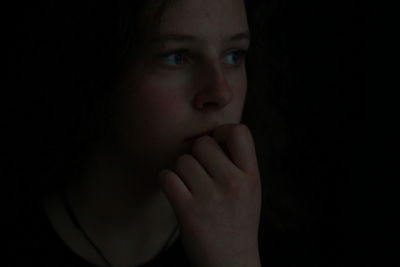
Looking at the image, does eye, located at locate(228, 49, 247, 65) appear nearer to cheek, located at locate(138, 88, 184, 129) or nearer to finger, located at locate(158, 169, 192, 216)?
cheek, located at locate(138, 88, 184, 129)

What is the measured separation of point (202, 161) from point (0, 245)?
A: 0.55m

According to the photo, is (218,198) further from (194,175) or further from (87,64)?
(87,64)

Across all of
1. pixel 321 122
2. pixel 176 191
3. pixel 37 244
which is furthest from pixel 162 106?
pixel 321 122

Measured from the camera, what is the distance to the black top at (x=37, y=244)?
1.07 meters

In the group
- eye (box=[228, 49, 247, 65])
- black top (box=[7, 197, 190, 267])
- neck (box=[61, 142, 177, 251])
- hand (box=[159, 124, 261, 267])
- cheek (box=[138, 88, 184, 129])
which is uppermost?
eye (box=[228, 49, 247, 65])

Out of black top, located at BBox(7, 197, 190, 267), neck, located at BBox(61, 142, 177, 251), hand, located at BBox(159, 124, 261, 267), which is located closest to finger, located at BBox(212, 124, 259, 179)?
hand, located at BBox(159, 124, 261, 267)

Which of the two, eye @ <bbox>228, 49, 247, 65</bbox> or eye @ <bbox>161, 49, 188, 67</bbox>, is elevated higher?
eye @ <bbox>161, 49, 188, 67</bbox>

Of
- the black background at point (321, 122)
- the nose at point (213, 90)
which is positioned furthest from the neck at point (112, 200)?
the nose at point (213, 90)

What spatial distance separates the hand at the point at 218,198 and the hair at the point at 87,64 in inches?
8.9

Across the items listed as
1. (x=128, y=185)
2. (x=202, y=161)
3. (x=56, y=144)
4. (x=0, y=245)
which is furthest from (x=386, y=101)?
(x=0, y=245)

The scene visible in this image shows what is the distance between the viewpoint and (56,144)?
1.08 meters

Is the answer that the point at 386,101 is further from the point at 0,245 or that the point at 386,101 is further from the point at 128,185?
the point at 0,245

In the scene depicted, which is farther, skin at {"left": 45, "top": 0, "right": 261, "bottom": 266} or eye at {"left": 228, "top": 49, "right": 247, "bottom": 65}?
eye at {"left": 228, "top": 49, "right": 247, "bottom": 65}

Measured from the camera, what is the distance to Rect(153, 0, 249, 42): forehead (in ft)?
2.84
